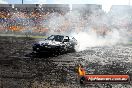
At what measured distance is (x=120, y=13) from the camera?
3725cm

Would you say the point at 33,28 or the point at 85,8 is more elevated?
the point at 85,8

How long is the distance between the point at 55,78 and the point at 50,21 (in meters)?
33.3

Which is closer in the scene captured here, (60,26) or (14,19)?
(60,26)

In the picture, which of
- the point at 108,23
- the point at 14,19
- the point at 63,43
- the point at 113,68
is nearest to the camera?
the point at 113,68

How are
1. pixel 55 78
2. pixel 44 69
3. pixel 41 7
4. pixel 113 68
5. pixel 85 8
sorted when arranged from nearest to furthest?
1. pixel 55 78
2. pixel 44 69
3. pixel 113 68
4. pixel 85 8
5. pixel 41 7

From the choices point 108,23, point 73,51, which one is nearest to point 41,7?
point 108,23

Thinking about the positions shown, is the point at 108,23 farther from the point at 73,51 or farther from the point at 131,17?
the point at 73,51

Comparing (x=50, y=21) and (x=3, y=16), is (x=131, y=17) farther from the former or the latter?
(x=3, y=16)

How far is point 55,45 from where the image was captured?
1650 centimetres

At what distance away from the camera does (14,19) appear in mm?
45281

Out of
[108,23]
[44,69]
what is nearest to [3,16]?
[108,23]

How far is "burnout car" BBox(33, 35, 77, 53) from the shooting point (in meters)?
16.0

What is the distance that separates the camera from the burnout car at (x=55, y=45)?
16047mm

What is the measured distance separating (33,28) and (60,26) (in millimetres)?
4740
